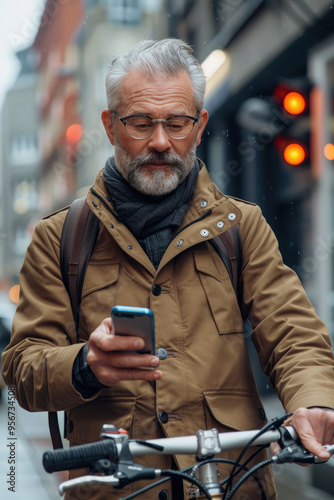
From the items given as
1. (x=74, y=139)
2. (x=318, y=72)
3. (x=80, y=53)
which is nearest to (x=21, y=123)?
(x=80, y=53)

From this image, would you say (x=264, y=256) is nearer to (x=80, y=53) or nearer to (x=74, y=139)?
(x=74, y=139)

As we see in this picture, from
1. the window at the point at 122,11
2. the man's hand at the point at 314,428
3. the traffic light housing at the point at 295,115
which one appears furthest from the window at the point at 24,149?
the man's hand at the point at 314,428

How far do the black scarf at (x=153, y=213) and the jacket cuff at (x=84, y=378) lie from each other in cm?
44

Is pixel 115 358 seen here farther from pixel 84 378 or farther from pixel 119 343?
pixel 84 378

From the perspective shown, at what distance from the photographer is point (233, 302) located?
2.38m

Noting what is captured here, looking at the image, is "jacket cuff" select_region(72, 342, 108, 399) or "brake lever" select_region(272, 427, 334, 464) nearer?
"brake lever" select_region(272, 427, 334, 464)

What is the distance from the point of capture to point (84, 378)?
2.09 metres

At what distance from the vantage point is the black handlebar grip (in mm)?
1569

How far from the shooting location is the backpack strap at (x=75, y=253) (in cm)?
237

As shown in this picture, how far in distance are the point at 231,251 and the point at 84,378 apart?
629 millimetres

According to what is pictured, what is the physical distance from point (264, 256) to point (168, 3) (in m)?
10.9

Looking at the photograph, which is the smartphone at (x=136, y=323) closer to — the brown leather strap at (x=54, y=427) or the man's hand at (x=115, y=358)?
the man's hand at (x=115, y=358)

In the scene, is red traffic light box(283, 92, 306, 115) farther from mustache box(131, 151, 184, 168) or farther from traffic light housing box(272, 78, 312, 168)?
mustache box(131, 151, 184, 168)

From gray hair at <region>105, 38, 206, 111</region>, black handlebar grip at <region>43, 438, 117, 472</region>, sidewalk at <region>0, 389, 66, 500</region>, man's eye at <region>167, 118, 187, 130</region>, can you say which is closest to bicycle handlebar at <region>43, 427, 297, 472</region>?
black handlebar grip at <region>43, 438, 117, 472</region>
